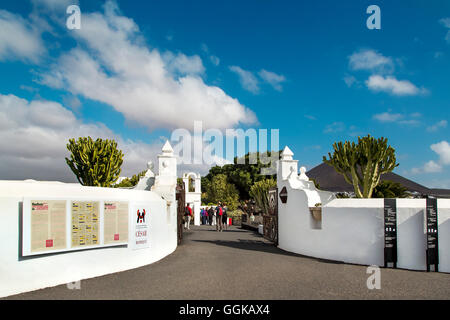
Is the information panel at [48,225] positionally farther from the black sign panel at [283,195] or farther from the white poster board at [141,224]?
the black sign panel at [283,195]

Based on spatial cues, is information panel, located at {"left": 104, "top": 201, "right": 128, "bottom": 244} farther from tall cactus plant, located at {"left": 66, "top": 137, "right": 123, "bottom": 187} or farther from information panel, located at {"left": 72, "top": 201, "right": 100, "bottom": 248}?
tall cactus plant, located at {"left": 66, "top": 137, "right": 123, "bottom": 187}

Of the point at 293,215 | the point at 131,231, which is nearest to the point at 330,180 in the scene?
the point at 293,215

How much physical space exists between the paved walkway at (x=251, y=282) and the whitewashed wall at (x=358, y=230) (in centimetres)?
56

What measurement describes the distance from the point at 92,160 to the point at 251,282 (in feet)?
44.3

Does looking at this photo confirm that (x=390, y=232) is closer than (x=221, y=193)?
Yes

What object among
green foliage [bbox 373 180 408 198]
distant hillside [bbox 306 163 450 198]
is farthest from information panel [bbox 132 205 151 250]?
distant hillside [bbox 306 163 450 198]

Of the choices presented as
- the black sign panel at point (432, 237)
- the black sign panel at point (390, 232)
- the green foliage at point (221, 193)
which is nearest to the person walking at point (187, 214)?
the black sign panel at point (390, 232)

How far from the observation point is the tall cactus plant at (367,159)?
1226 cm

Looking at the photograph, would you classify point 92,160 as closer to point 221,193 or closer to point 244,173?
point 221,193

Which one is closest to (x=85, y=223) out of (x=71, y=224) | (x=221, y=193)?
(x=71, y=224)

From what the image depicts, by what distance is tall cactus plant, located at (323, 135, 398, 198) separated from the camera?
12.3 metres

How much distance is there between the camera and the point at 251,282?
23.2 feet
